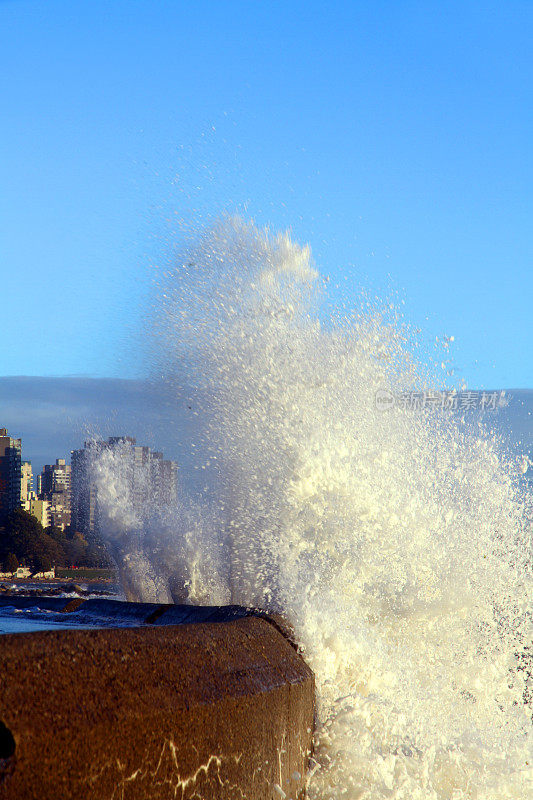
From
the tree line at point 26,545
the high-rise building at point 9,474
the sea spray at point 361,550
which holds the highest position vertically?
the sea spray at point 361,550

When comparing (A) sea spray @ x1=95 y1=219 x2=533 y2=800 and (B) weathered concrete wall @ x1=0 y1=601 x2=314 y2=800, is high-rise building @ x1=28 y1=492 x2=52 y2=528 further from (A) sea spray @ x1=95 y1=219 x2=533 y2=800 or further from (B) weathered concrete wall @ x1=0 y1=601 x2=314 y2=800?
(B) weathered concrete wall @ x1=0 y1=601 x2=314 y2=800

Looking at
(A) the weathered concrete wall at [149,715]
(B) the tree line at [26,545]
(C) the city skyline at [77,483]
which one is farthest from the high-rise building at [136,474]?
(B) the tree line at [26,545]

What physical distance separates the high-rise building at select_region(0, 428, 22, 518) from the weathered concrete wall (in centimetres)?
5406

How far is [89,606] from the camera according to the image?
205 inches

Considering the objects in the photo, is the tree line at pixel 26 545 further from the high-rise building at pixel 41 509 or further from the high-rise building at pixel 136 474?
the high-rise building at pixel 136 474

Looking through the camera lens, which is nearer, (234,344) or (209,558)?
(209,558)

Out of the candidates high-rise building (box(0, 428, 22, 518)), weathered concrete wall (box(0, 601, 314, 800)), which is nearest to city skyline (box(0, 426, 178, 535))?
high-rise building (box(0, 428, 22, 518))

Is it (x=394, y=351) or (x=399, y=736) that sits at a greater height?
(x=394, y=351)

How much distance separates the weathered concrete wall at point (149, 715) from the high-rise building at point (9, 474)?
54.1m

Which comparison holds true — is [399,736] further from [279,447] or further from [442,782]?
[279,447]

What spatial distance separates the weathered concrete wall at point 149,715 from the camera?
1.96 meters

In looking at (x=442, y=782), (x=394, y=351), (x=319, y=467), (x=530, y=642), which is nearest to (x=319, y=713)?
(x=442, y=782)

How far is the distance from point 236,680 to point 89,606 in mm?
2691

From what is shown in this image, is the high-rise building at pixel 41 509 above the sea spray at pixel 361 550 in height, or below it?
below
